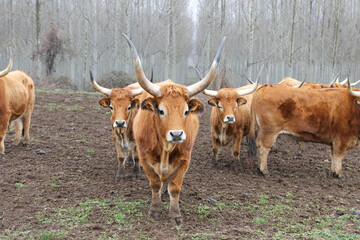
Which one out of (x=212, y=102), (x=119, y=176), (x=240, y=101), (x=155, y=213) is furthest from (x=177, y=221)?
(x=240, y=101)

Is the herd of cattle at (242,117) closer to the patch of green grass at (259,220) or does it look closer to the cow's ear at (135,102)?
the cow's ear at (135,102)

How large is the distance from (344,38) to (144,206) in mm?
19343

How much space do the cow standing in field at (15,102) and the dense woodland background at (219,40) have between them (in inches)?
368

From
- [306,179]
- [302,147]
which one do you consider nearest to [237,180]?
[306,179]

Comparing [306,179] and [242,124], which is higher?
[242,124]

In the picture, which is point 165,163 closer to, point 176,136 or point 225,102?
point 176,136

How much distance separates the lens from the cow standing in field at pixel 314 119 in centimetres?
653

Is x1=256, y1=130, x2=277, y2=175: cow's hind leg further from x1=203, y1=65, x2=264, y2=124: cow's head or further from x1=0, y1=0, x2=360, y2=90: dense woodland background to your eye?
x1=0, y1=0, x2=360, y2=90: dense woodland background

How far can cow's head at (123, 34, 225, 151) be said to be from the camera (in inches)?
154

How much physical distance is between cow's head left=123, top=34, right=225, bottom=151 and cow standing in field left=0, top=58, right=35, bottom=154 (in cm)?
365

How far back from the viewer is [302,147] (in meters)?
8.84

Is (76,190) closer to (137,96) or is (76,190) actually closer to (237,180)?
(137,96)

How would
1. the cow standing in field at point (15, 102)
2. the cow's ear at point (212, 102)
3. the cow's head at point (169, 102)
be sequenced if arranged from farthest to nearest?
the cow standing in field at point (15, 102) < the cow's ear at point (212, 102) < the cow's head at point (169, 102)

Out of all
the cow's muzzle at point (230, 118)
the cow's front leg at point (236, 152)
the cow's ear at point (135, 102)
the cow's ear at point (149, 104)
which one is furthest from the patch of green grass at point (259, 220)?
the cow's ear at point (135, 102)
